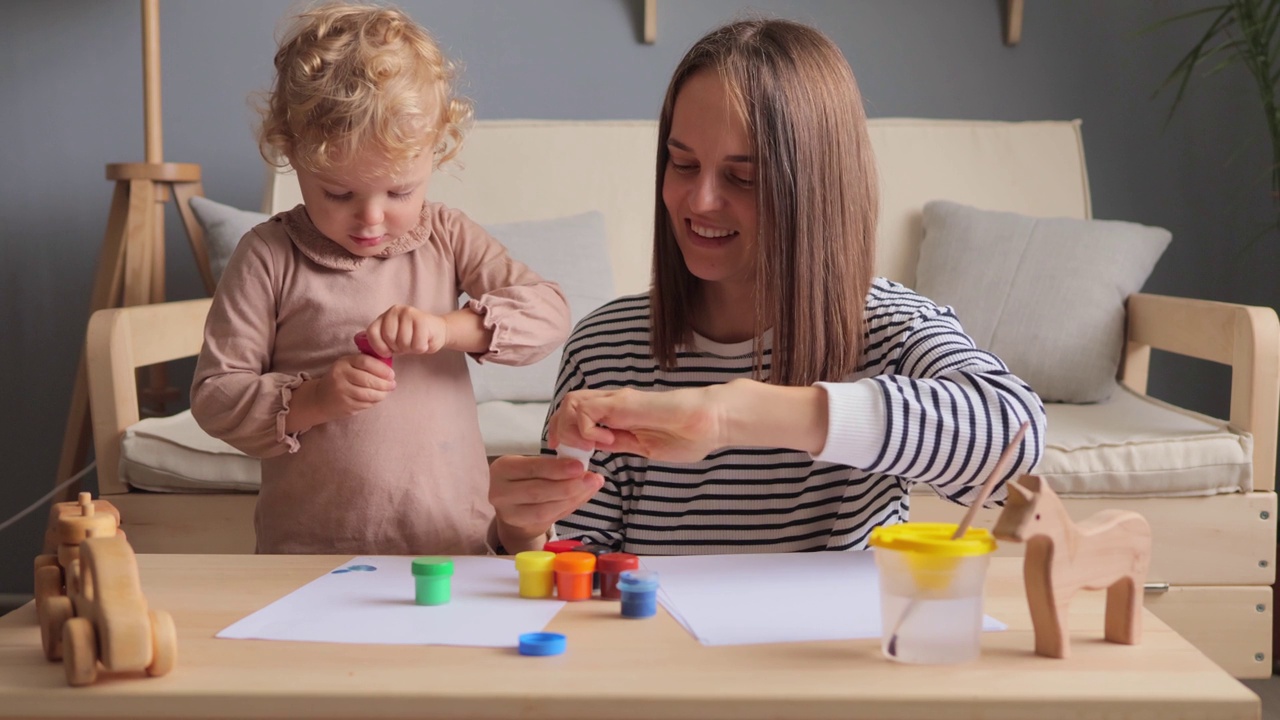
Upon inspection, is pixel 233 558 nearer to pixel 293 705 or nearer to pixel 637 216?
pixel 293 705

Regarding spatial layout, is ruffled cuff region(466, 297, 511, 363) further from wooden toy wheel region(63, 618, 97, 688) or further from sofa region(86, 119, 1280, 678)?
sofa region(86, 119, 1280, 678)

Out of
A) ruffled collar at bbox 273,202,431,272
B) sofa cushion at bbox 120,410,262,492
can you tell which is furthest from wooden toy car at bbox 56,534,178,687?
sofa cushion at bbox 120,410,262,492

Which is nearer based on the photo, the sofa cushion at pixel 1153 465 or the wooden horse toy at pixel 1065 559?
the wooden horse toy at pixel 1065 559

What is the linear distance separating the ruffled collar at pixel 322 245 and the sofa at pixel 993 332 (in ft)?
1.97

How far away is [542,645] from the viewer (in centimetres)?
67

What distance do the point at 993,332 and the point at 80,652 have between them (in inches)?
67.9

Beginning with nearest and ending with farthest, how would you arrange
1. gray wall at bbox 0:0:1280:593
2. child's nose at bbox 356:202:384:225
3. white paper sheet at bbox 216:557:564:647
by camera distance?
white paper sheet at bbox 216:557:564:647, child's nose at bbox 356:202:384:225, gray wall at bbox 0:0:1280:593

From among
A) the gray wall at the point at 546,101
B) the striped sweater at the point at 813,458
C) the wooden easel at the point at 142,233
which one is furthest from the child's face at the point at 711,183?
the gray wall at the point at 546,101

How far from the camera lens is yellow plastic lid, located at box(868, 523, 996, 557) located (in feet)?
2.12

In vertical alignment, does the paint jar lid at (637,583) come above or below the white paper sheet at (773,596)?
above

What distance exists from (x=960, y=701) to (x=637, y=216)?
1.73 meters

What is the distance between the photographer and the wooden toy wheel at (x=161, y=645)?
63 cm

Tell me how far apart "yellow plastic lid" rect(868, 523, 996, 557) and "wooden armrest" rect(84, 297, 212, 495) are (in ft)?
4.41

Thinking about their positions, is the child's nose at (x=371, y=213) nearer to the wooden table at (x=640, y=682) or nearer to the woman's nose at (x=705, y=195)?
the woman's nose at (x=705, y=195)
